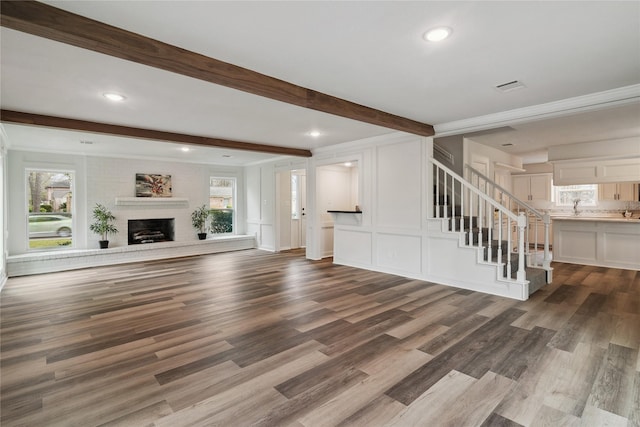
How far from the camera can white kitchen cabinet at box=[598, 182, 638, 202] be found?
6961 mm

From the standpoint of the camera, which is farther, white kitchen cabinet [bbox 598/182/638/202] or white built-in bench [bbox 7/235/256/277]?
white kitchen cabinet [bbox 598/182/638/202]

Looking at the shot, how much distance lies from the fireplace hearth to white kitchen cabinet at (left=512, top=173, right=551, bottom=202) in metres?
9.58

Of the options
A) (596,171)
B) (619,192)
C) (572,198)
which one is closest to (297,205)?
(596,171)

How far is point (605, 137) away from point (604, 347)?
15.8 ft

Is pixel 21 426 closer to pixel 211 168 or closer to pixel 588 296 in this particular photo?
pixel 588 296

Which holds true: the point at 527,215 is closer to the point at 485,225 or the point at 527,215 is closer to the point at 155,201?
the point at 485,225

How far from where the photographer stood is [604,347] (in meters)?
2.76

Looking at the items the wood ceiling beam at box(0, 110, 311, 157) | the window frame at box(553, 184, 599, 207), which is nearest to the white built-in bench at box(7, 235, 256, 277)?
the wood ceiling beam at box(0, 110, 311, 157)

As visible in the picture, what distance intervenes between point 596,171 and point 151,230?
9832 millimetres

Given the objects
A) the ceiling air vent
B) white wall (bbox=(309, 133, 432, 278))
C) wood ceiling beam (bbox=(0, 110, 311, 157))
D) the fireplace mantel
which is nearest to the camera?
the ceiling air vent

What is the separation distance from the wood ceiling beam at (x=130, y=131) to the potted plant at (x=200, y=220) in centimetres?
319

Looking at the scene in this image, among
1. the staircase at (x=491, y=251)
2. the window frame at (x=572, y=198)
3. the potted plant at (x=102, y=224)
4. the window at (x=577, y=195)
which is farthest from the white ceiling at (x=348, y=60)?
the window at (x=577, y=195)

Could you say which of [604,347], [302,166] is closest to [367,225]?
[302,166]

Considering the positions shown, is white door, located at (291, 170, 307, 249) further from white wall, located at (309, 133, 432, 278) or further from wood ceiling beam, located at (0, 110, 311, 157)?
white wall, located at (309, 133, 432, 278)
